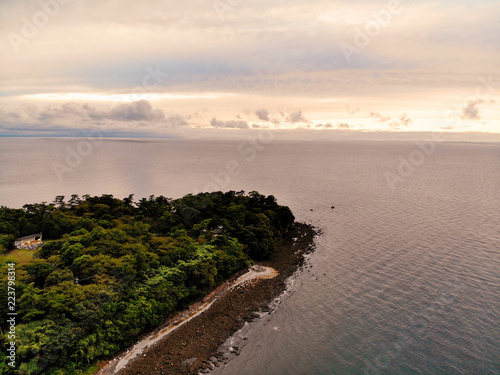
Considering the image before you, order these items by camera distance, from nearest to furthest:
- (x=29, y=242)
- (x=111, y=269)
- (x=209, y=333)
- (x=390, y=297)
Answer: (x=209, y=333) < (x=111, y=269) < (x=390, y=297) < (x=29, y=242)

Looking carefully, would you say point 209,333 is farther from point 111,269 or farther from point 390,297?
point 390,297

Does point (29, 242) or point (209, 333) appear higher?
point (29, 242)

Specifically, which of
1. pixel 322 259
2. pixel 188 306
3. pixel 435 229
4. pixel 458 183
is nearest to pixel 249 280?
pixel 188 306

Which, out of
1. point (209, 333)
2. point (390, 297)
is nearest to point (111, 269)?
point (209, 333)

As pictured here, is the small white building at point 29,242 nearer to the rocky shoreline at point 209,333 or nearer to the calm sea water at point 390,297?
the rocky shoreline at point 209,333

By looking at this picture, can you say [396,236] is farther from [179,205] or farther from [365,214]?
[179,205]

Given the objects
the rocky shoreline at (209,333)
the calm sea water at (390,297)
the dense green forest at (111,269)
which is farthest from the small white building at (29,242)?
the calm sea water at (390,297)
